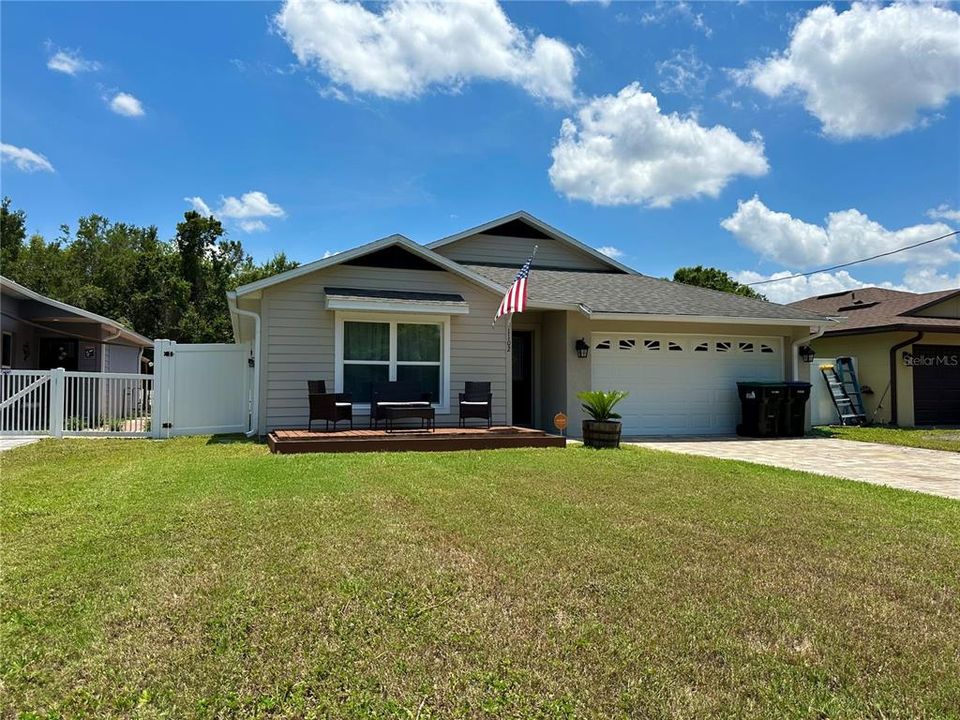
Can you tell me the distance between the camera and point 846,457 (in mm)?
9320

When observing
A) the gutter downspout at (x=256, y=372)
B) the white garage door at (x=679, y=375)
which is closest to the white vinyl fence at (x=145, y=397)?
the gutter downspout at (x=256, y=372)

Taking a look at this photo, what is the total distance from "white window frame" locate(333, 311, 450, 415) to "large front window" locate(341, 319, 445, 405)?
19mm

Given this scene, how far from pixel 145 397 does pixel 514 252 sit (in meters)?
9.89

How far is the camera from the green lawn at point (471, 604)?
89.9 inches

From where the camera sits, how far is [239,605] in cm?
299

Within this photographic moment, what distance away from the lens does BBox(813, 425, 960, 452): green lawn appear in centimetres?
1102

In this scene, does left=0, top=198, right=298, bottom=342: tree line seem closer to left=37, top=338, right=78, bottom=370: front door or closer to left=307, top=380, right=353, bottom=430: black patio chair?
left=37, top=338, right=78, bottom=370: front door

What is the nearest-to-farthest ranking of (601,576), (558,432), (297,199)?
(601,576) → (558,432) → (297,199)

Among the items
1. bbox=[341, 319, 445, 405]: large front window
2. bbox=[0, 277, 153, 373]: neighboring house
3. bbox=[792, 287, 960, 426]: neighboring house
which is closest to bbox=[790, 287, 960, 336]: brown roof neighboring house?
bbox=[792, 287, 960, 426]: neighboring house

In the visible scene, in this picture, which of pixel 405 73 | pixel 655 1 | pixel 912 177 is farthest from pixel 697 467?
pixel 912 177

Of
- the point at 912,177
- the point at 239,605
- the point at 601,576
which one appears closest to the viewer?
the point at 239,605

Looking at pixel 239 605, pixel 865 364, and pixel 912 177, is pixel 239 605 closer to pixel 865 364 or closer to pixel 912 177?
pixel 865 364

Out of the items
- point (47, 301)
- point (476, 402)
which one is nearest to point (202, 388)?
point (476, 402)

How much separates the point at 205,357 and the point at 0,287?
6488 mm
